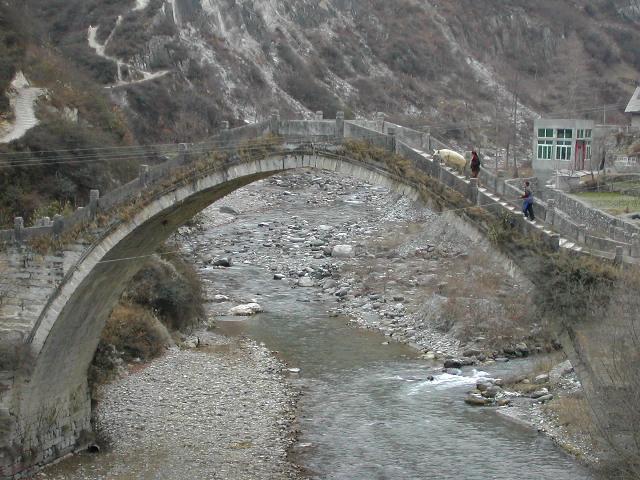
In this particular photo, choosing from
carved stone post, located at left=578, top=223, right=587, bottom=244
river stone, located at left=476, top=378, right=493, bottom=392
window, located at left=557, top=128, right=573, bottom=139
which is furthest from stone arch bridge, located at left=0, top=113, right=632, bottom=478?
window, located at left=557, top=128, right=573, bottom=139

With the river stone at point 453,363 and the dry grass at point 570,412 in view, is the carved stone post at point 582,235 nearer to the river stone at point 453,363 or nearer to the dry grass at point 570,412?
the dry grass at point 570,412

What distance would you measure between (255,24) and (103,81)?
18.5 meters

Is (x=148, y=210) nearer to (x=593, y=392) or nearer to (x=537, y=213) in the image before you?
(x=537, y=213)

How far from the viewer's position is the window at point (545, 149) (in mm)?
47250

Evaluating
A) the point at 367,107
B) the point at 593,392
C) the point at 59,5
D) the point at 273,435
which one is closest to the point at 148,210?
the point at 273,435

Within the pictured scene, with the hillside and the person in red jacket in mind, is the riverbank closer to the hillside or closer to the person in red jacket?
the person in red jacket

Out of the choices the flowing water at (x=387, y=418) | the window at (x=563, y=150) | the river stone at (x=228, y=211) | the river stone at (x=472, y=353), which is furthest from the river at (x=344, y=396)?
the window at (x=563, y=150)

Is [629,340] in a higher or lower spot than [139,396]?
higher

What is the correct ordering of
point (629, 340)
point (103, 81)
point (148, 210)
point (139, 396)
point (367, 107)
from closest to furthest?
point (629, 340), point (148, 210), point (139, 396), point (103, 81), point (367, 107)

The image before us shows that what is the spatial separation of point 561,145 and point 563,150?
304 millimetres

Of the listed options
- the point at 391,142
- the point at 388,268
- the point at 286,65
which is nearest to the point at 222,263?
the point at 388,268

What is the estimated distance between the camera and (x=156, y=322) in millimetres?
27781

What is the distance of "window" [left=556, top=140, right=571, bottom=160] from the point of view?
46594 millimetres

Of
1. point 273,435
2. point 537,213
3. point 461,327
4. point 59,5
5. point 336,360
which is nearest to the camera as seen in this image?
point 537,213
